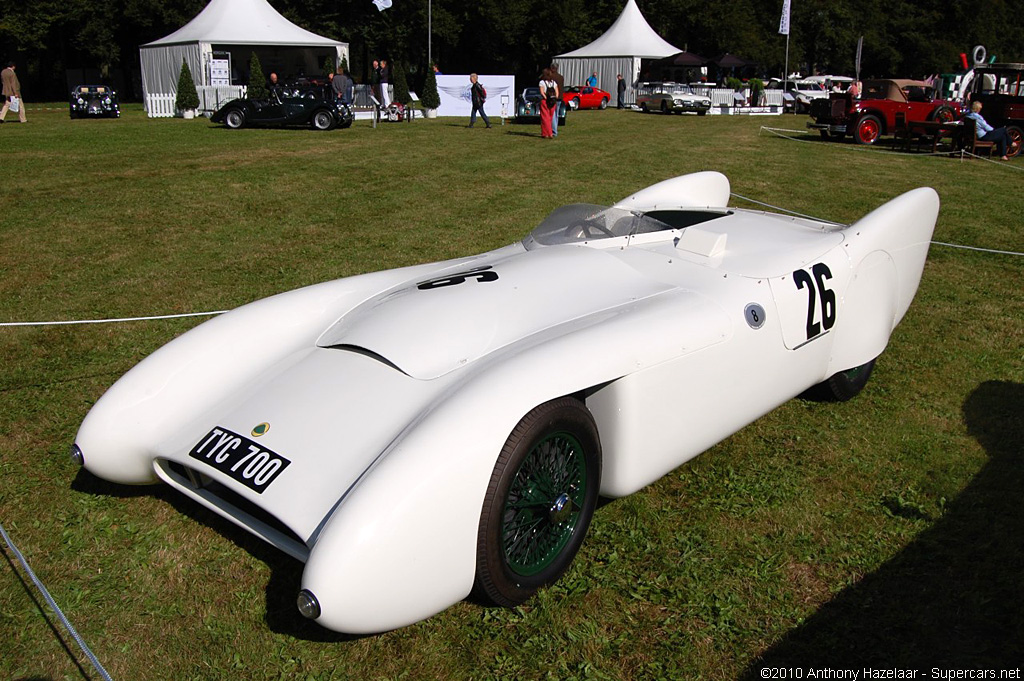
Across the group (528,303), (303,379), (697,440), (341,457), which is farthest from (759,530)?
(303,379)

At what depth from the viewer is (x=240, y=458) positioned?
9.13 ft

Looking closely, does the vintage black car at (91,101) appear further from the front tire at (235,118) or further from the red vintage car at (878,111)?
the red vintage car at (878,111)

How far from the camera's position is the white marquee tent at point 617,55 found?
3569 cm

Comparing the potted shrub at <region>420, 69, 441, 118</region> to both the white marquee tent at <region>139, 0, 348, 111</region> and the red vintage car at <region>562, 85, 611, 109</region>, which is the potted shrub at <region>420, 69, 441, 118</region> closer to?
the white marquee tent at <region>139, 0, 348, 111</region>

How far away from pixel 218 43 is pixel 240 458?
25.2 meters

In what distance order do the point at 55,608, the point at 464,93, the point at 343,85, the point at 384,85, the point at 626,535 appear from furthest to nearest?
the point at 464,93, the point at 343,85, the point at 384,85, the point at 626,535, the point at 55,608

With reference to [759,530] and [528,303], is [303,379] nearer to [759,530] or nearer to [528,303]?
[528,303]

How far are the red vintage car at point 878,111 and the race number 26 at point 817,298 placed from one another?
15788 millimetres

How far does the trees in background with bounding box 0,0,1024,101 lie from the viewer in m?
40.7

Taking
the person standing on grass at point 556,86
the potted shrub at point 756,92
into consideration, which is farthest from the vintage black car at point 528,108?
the potted shrub at point 756,92

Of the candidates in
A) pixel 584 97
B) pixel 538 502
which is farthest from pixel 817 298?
pixel 584 97

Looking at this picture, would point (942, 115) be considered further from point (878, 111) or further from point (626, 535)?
point (626, 535)

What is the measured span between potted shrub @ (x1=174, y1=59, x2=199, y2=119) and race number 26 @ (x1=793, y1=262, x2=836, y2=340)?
2242 cm

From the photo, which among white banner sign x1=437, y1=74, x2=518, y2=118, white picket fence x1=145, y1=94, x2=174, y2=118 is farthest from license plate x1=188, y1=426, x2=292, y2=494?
white banner sign x1=437, y1=74, x2=518, y2=118
